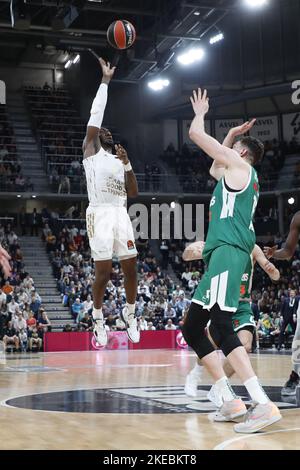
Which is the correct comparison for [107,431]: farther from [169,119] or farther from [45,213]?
[169,119]

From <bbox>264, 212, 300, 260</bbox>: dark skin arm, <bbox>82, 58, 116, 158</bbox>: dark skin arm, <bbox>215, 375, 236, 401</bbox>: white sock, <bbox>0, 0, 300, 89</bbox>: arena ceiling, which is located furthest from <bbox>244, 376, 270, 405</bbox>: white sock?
<bbox>0, 0, 300, 89</bbox>: arena ceiling

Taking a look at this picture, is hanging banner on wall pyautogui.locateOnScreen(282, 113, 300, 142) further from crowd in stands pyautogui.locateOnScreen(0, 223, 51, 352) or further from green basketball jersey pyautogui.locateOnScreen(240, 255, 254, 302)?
green basketball jersey pyautogui.locateOnScreen(240, 255, 254, 302)

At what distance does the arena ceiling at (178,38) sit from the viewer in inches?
986

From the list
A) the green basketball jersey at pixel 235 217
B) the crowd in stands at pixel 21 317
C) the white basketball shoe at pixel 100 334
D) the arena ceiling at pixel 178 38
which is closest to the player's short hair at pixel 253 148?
the green basketball jersey at pixel 235 217

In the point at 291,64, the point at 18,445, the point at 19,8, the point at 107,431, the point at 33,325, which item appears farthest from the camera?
the point at 291,64

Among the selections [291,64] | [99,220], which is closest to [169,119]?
[291,64]

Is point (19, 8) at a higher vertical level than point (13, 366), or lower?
higher

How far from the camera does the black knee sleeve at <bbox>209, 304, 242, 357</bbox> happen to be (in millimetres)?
5676

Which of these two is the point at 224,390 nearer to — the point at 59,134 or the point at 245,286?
the point at 245,286

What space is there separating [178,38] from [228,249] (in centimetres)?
2094

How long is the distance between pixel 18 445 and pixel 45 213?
2553cm

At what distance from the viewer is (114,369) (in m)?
13.5

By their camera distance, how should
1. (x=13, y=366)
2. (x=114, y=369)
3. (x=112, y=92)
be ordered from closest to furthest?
(x=114, y=369) < (x=13, y=366) < (x=112, y=92)

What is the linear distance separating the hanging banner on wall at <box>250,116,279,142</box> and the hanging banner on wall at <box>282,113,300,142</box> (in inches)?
15.7
